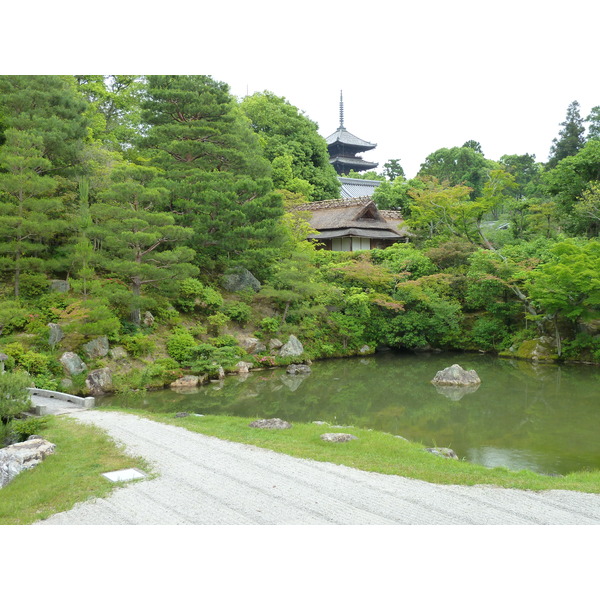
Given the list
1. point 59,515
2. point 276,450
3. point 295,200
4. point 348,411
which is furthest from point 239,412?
point 295,200

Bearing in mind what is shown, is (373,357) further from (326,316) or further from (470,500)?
(470,500)

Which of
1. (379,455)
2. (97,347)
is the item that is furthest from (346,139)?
(379,455)

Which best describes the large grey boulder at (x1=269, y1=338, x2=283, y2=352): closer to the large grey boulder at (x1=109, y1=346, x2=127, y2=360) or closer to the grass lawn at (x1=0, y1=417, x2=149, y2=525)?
the large grey boulder at (x1=109, y1=346, x2=127, y2=360)

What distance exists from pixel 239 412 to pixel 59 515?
6143mm

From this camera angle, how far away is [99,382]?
12156 mm

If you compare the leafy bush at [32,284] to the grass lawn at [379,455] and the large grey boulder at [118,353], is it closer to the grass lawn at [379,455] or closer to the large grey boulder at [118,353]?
the large grey boulder at [118,353]

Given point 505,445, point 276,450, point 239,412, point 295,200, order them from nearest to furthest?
point 276,450 < point 505,445 < point 239,412 < point 295,200

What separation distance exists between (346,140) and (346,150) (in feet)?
3.59

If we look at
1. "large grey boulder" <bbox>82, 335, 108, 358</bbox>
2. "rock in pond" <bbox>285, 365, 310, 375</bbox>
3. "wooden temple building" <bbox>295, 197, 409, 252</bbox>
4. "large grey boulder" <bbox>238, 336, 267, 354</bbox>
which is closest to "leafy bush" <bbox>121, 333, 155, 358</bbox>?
"large grey boulder" <bbox>82, 335, 108, 358</bbox>

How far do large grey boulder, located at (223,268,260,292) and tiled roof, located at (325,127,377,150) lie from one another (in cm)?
2720

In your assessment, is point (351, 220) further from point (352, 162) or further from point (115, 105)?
point (352, 162)

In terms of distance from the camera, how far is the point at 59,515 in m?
4.80

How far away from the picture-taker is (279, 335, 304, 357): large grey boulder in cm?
1670

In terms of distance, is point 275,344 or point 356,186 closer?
point 275,344
